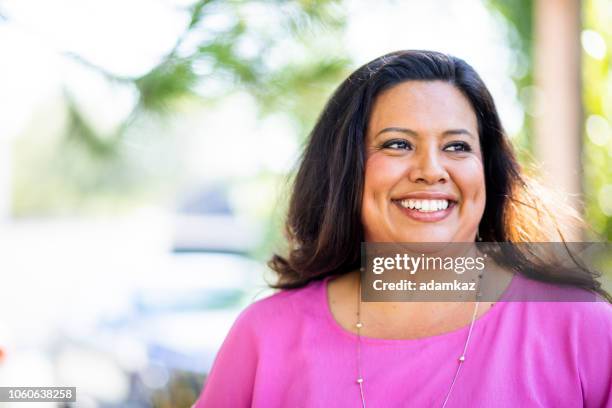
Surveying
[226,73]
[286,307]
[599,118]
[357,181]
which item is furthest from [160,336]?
[357,181]

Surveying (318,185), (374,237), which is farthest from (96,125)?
(374,237)

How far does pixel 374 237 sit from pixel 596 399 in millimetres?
586

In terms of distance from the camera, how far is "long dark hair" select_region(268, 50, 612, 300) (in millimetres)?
1668

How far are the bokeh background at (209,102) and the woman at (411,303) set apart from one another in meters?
0.24

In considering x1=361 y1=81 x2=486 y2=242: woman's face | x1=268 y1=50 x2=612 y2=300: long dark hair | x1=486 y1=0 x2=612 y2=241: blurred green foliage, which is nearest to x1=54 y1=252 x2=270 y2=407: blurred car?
x1=268 y1=50 x2=612 y2=300: long dark hair

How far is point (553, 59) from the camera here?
3.04m

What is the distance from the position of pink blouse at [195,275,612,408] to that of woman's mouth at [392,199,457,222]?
0.76 ft

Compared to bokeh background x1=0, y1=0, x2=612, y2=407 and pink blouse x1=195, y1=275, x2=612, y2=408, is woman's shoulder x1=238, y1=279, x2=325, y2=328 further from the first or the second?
bokeh background x1=0, y1=0, x2=612, y2=407

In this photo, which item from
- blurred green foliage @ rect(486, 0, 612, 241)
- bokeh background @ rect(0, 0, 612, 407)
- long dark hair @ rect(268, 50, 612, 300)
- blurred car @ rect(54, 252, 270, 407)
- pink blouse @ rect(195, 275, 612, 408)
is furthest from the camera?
blurred car @ rect(54, 252, 270, 407)

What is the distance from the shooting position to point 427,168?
1.54 meters

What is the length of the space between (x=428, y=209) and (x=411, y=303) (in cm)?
23

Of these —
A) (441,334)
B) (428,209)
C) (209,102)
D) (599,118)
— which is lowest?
(441,334)

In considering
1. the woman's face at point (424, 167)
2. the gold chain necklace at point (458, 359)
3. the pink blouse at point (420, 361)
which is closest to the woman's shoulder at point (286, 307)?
the pink blouse at point (420, 361)

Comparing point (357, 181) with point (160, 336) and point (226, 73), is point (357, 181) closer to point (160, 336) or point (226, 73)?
point (226, 73)
